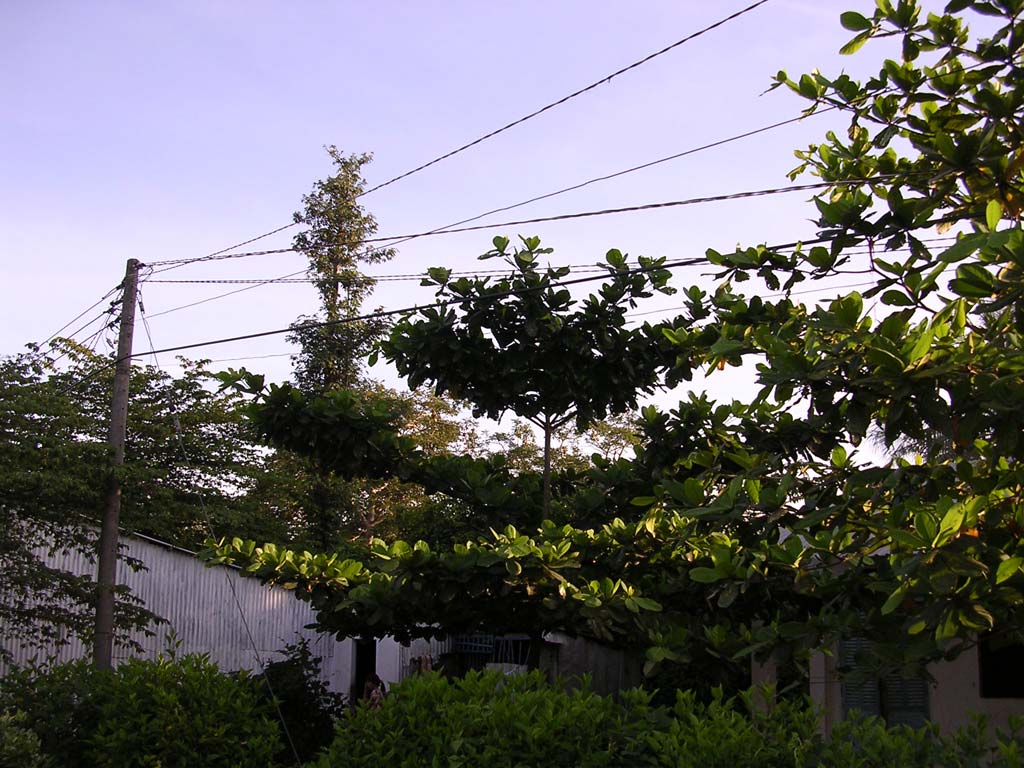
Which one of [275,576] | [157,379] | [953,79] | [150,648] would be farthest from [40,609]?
[953,79]

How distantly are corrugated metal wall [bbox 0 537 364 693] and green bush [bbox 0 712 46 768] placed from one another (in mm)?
9849

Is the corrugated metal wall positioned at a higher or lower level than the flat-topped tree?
lower

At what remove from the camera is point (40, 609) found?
17969mm

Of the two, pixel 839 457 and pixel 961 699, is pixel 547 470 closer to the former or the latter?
pixel 961 699

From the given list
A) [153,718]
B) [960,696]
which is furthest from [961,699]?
[153,718]

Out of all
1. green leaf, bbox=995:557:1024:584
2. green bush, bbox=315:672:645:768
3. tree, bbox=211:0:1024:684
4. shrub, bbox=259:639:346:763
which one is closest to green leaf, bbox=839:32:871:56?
tree, bbox=211:0:1024:684

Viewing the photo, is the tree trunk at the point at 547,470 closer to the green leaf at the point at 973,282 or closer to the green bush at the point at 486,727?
the green bush at the point at 486,727

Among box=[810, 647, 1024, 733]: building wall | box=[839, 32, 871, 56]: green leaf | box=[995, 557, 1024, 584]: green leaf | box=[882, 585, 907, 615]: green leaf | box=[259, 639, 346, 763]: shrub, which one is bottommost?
box=[259, 639, 346, 763]: shrub

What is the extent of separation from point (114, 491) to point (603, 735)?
12003 mm

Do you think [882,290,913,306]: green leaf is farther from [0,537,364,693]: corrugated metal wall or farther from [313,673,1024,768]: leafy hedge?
[0,537,364,693]: corrugated metal wall

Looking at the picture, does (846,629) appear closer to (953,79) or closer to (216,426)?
(953,79)

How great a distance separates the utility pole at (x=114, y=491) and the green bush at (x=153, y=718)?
480 cm

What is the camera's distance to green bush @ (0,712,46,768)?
375 inches

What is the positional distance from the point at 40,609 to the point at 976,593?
1616 cm
